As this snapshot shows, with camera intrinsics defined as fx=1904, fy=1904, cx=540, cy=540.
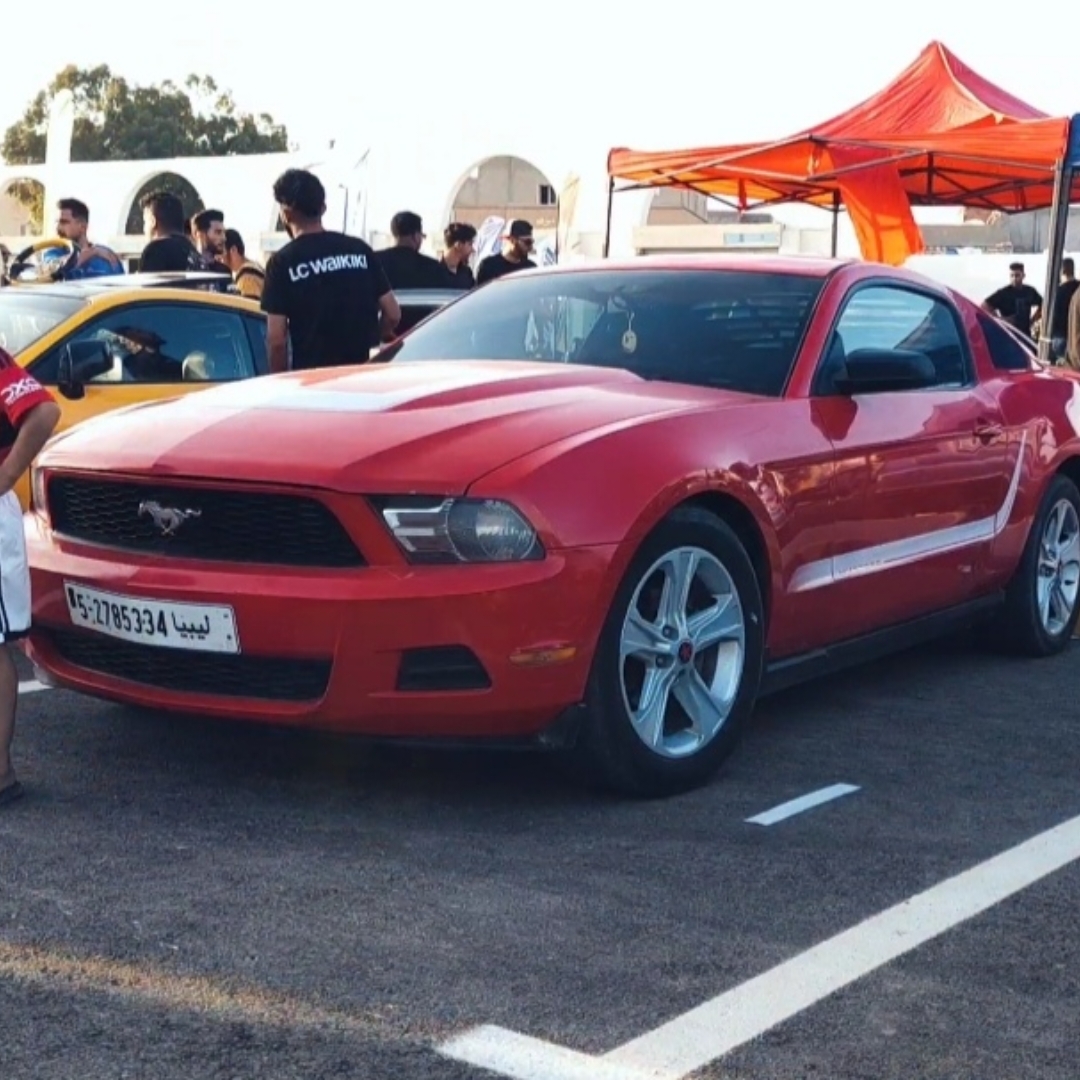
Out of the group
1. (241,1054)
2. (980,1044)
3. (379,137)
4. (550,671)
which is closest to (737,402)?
(550,671)

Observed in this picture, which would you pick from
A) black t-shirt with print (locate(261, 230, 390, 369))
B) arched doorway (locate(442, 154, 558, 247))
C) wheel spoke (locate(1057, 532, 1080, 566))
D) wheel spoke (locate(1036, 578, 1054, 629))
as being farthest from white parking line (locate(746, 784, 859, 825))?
Result: arched doorway (locate(442, 154, 558, 247))

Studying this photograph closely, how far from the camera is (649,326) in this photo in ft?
18.7

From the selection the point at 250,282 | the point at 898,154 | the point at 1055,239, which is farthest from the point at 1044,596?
the point at 898,154

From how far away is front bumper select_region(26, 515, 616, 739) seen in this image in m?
4.29

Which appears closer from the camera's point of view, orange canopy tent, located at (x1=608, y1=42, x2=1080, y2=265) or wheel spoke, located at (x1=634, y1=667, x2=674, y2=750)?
wheel spoke, located at (x1=634, y1=667, x2=674, y2=750)

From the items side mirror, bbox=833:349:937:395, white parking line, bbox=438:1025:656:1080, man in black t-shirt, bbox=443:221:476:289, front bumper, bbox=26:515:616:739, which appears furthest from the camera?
man in black t-shirt, bbox=443:221:476:289

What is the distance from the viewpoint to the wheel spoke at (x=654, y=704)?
15.4ft

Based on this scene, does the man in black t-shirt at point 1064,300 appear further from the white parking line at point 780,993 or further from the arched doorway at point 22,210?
the arched doorway at point 22,210

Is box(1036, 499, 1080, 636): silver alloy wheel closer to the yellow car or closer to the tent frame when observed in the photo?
the yellow car

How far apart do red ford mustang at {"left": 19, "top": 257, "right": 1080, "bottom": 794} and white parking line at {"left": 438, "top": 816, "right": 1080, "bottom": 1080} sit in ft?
2.95

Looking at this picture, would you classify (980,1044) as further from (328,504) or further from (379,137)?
(379,137)

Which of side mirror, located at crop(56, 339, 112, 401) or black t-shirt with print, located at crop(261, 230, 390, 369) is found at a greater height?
black t-shirt with print, located at crop(261, 230, 390, 369)

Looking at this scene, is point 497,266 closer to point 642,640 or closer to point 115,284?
point 115,284

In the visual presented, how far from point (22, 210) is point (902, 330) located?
87.1 metres
